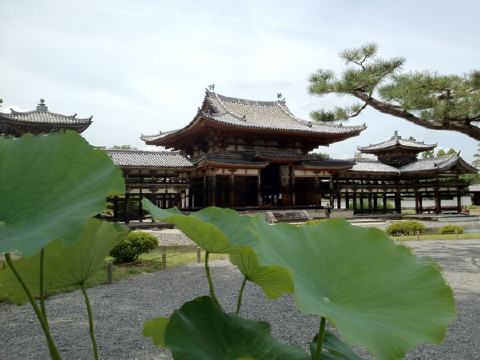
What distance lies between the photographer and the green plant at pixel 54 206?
2.67 ft

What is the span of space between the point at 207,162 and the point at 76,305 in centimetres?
1341

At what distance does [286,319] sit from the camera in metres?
5.12

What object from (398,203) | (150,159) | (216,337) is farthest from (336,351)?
(398,203)

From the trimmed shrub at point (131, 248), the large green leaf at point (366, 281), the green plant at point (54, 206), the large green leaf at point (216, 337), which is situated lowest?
the trimmed shrub at point (131, 248)

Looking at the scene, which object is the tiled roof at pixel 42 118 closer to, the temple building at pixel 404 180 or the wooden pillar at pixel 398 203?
the temple building at pixel 404 180

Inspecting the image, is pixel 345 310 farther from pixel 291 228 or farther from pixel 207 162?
pixel 207 162

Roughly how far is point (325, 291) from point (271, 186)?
21800 mm

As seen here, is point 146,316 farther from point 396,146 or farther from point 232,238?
point 396,146

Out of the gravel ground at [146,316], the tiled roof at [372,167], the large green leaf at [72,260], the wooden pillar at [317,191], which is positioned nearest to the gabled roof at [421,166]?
the tiled roof at [372,167]

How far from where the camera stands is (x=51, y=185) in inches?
37.3

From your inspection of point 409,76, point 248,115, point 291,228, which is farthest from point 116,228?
point 248,115

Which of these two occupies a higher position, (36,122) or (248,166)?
(36,122)

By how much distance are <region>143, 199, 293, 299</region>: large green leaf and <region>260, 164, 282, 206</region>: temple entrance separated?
21.1 m

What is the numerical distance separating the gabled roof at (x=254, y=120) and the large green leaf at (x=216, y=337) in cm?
1851
